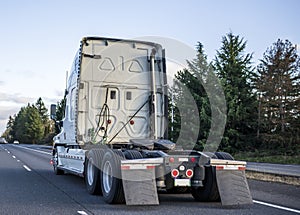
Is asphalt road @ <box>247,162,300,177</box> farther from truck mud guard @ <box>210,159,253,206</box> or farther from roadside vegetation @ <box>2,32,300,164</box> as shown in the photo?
roadside vegetation @ <box>2,32,300,164</box>

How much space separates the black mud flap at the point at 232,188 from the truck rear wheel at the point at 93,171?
8.24 feet

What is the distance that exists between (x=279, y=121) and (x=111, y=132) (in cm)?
3042

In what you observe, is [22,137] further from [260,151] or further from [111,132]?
[111,132]

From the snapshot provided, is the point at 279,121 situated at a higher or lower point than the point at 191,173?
higher

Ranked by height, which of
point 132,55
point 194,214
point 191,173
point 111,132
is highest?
point 132,55

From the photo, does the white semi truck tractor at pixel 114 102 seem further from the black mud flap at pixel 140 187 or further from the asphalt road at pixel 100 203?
the black mud flap at pixel 140 187

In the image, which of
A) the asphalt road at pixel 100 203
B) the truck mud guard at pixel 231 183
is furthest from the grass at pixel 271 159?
the truck mud guard at pixel 231 183

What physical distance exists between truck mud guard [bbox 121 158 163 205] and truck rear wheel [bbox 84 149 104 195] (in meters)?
1.37

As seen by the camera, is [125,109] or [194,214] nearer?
[194,214]

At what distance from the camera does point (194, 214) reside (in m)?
7.29

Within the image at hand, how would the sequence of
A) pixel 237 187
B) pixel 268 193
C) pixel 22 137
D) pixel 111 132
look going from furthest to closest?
pixel 22 137 → pixel 111 132 → pixel 268 193 → pixel 237 187

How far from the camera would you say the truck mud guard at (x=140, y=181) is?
7.61 meters

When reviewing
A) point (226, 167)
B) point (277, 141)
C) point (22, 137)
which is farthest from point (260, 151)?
point (22, 137)

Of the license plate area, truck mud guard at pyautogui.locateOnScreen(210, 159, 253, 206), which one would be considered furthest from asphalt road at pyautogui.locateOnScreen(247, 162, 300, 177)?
the license plate area
